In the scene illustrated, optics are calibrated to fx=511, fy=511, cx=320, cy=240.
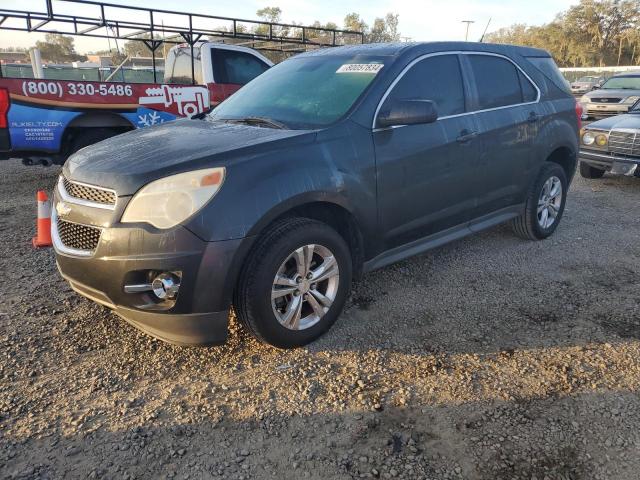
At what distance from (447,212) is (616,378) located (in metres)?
1.62

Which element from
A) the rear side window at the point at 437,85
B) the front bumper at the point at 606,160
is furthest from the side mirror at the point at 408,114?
the front bumper at the point at 606,160

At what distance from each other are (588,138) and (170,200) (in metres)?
7.38

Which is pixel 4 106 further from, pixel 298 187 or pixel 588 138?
pixel 588 138

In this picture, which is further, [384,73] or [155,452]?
[384,73]

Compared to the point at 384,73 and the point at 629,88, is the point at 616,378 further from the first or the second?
the point at 629,88

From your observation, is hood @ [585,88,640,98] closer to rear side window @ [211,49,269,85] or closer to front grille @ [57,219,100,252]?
rear side window @ [211,49,269,85]

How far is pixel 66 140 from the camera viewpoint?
689 centimetres

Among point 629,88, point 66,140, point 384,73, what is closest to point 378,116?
point 384,73

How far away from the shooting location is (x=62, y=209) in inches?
117

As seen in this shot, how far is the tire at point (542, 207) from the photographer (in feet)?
15.9

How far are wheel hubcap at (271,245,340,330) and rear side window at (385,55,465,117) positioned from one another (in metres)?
1.23

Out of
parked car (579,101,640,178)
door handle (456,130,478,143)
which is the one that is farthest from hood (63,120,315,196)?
parked car (579,101,640,178)

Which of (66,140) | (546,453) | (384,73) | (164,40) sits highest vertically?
(164,40)

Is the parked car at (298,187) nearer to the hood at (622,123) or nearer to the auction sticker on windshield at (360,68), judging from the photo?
the auction sticker on windshield at (360,68)
